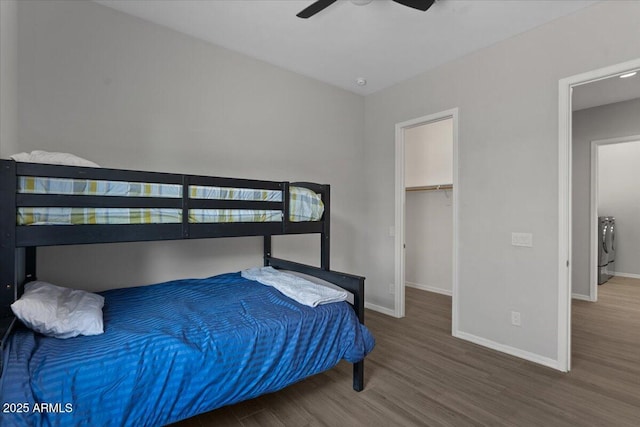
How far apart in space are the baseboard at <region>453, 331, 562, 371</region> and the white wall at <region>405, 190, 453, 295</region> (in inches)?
61.1

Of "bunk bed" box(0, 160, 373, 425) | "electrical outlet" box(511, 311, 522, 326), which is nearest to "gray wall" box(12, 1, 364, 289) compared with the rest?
"bunk bed" box(0, 160, 373, 425)

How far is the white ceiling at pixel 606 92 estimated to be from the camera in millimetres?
3229

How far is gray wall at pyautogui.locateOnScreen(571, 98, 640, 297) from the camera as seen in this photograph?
13.1ft

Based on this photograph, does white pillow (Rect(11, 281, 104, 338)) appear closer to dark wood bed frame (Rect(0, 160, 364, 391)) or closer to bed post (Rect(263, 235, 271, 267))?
dark wood bed frame (Rect(0, 160, 364, 391))

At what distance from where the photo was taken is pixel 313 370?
189 centimetres

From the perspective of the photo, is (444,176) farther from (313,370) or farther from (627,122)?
(313,370)

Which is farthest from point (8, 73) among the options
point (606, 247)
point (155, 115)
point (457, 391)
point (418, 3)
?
point (606, 247)

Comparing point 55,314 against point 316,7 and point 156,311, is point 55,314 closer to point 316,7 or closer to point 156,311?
point 156,311

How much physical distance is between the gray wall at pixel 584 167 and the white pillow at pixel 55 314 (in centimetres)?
517

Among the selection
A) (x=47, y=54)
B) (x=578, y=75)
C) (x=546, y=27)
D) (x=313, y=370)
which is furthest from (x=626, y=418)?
(x=47, y=54)

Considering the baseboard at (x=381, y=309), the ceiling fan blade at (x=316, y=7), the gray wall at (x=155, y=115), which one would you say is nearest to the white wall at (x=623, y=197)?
the baseboard at (x=381, y=309)

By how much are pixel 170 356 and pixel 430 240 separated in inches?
156

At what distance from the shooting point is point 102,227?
159cm

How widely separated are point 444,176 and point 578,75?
2.27 m
